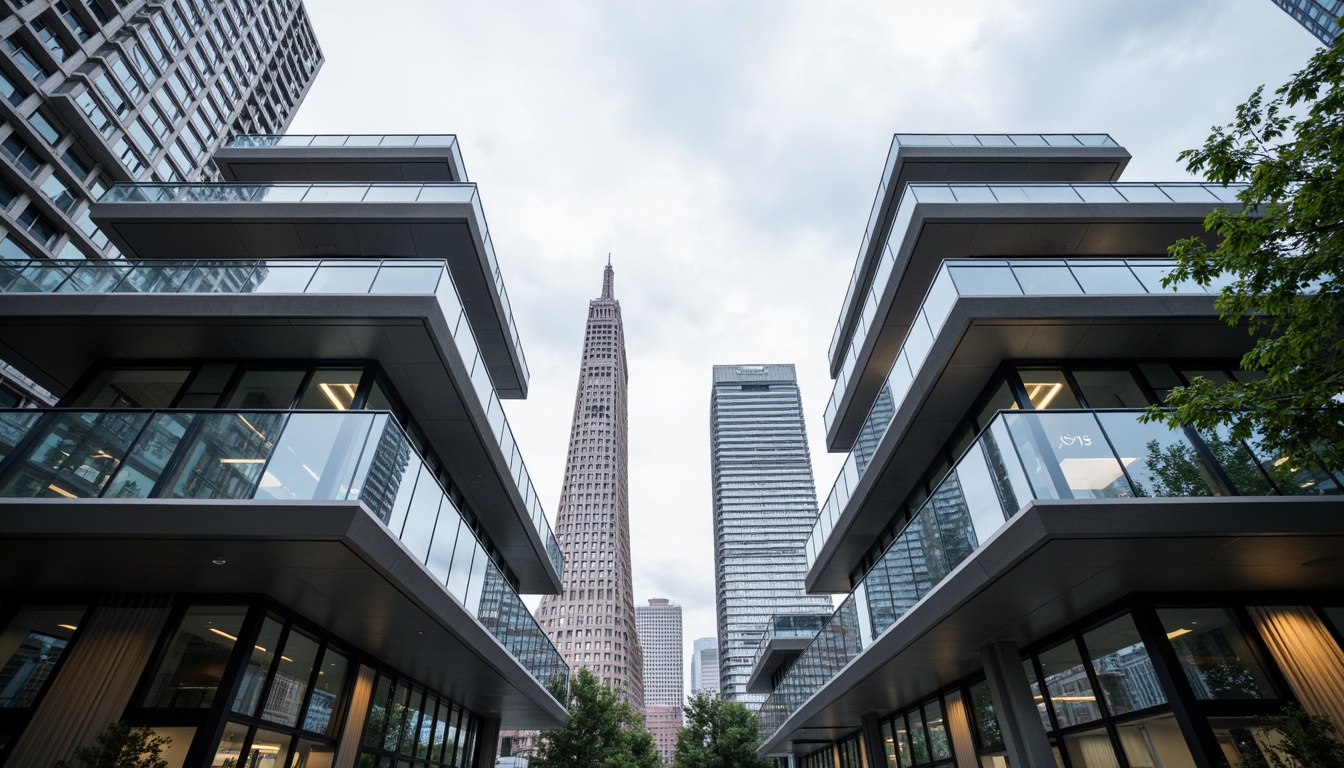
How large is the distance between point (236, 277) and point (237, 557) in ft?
18.1

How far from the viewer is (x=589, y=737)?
98.6ft

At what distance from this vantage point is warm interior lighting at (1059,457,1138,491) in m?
7.61

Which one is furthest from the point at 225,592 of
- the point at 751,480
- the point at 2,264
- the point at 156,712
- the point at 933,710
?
the point at 751,480

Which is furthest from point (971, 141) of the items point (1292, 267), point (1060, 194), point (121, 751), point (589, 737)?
point (589, 737)

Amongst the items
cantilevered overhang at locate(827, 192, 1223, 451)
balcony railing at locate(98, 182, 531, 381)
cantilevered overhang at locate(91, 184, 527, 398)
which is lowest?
cantilevered overhang at locate(827, 192, 1223, 451)

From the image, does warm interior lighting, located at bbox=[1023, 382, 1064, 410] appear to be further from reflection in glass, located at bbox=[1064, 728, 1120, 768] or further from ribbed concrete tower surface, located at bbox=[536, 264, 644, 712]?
ribbed concrete tower surface, located at bbox=[536, 264, 644, 712]

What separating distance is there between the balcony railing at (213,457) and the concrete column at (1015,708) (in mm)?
10384

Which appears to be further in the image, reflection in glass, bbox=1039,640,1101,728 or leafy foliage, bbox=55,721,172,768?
reflection in glass, bbox=1039,640,1101,728

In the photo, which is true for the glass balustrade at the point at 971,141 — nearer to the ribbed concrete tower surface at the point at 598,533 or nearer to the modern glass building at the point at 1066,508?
the modern glass building at the point at 1066,508

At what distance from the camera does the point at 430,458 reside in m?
13.8

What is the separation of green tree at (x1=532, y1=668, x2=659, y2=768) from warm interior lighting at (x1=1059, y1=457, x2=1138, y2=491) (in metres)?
28.5

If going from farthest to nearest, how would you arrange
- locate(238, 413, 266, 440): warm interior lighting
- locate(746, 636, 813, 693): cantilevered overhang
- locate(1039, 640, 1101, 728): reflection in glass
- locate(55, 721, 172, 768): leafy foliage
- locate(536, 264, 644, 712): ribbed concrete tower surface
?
locate(536, 264, 644, 712): ribbed concrete tower surface
locate(746, 636, 813, 693): cantilevered overhang
locate(1039, 640, 1101, 728): reflection in glass
locate(238, 413, 266, 440): warm interior lighting
locate(55, 721, 172, 768): leafy foliage

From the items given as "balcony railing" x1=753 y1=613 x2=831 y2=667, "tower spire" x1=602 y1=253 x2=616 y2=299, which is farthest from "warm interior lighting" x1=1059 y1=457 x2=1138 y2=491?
"tower spire" x1=602 y1=253 x2=616 y2=299

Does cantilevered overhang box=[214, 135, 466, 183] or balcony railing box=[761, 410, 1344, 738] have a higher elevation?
cantilevered overhang box=[214, 135, 466, 183]
